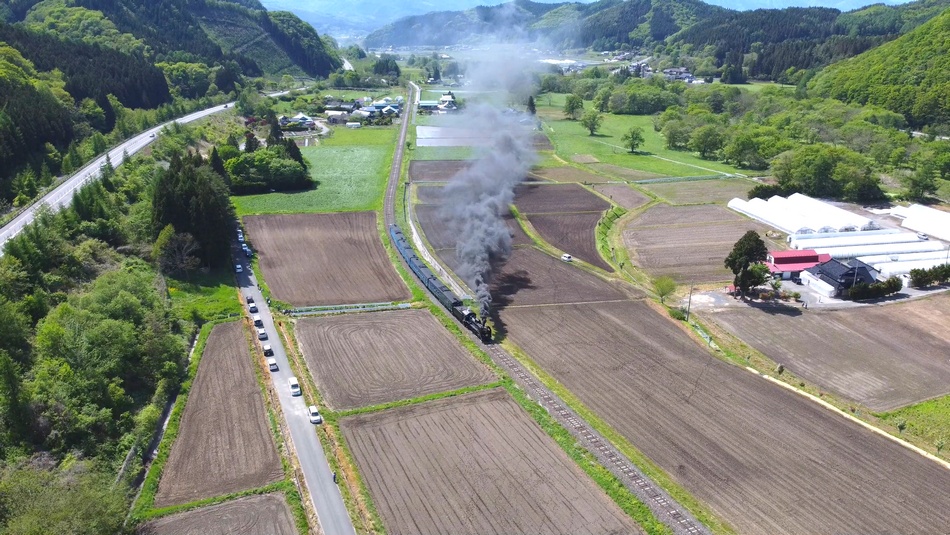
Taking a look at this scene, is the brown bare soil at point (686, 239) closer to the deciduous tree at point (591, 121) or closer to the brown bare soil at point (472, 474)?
the brown bare soil at point (472, 474)

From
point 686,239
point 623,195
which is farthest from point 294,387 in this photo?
point 623,195

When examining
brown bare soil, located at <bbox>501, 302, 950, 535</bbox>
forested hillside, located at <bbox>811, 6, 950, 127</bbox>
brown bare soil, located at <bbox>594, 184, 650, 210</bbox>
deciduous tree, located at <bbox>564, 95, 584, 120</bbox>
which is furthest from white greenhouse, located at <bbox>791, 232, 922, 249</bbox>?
deciduous tree, located at <bbox>564, 95, 584, 120</bbox>

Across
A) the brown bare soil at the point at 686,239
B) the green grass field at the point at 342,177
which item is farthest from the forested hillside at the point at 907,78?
the green grass field at the point at 342,177

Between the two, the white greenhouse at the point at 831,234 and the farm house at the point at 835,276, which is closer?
the farm house at the point at 835,276

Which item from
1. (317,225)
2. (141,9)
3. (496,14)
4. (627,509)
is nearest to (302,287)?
(317,225)

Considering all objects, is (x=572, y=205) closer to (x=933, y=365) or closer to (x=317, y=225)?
(x=317, y=225)
